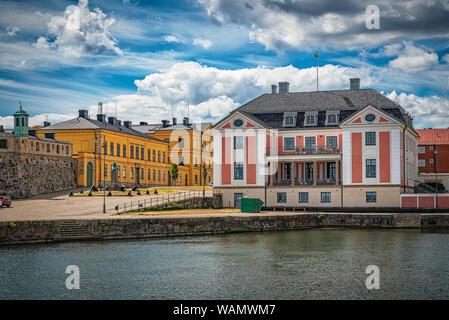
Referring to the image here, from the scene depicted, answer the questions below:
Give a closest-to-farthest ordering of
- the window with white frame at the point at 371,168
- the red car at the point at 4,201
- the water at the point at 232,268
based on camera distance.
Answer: the water at the point at 232,268 < the red car at the point at 4,201 < the window with white frame at the point at 371,168

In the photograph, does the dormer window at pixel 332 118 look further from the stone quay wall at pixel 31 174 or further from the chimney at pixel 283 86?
the stone quay wall at pixel 31 174

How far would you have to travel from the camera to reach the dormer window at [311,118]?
197 ft

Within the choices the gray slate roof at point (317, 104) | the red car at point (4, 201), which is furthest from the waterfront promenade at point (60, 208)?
the gray slate roof at point (317, 104)

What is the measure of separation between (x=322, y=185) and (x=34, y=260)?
3296 cm

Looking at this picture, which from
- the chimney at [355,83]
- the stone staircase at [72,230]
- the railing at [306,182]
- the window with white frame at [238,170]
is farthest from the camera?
the chimney at [355,83]

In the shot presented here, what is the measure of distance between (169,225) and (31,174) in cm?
2541

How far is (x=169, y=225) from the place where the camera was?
137 feet

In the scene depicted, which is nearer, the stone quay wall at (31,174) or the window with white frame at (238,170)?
→ the stone quay wall at (31,174)

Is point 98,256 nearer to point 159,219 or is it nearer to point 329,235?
point 159,219

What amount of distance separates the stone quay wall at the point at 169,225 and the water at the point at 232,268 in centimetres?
162

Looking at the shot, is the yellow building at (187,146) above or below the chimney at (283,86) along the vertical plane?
below

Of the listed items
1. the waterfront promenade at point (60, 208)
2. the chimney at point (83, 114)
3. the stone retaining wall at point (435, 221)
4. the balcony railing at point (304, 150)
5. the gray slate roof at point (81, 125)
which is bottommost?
the stone retaining wall at point (435, 221)

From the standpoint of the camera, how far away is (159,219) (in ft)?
136

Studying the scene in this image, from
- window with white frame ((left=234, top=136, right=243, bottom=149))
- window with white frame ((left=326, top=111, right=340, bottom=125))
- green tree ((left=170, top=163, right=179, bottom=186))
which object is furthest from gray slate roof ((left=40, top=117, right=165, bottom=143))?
window with white frame ((left=326, top=111, right=340, bottom=125))
